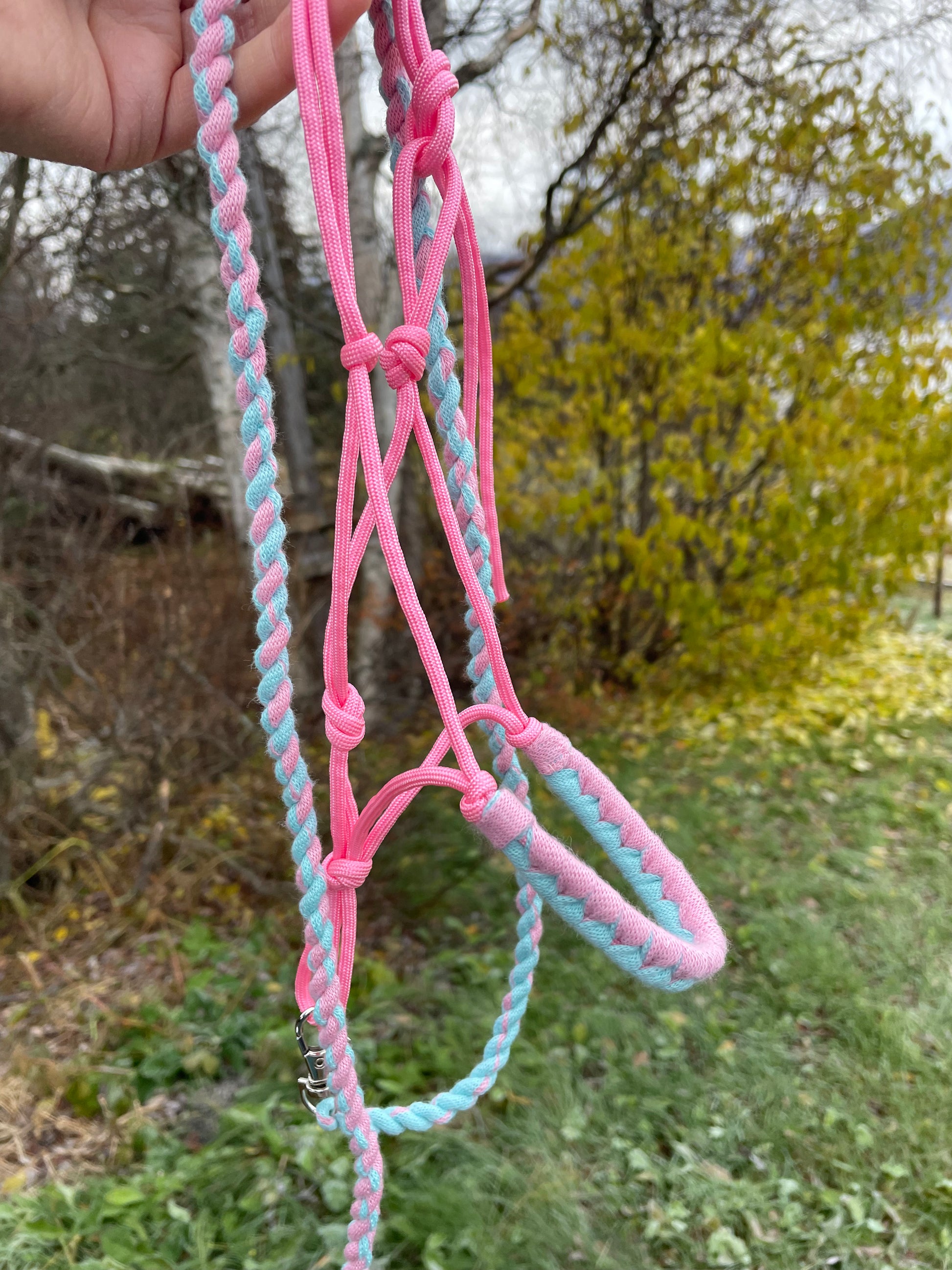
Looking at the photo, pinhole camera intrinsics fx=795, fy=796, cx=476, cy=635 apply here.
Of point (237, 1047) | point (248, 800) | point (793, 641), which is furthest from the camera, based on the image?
point (793, 641)

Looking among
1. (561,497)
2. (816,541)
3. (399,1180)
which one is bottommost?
(399,1180)

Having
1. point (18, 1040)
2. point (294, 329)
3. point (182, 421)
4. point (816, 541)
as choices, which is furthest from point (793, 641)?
point (182, 421)

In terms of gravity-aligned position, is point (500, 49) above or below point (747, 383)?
above

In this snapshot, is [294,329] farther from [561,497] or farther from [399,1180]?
[399,1180]

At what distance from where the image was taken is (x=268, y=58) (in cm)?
65

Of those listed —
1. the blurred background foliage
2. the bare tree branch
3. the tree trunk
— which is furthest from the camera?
the tree trunk

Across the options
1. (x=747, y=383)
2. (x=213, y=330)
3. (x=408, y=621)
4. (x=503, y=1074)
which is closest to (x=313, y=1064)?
(x=408, y=621)

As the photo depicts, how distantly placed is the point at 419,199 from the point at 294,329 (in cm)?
340

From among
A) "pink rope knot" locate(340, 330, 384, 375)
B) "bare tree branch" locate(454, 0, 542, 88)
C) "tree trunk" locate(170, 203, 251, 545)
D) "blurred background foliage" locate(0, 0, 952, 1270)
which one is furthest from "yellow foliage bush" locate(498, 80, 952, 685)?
"pink rope knot" locate(340, 330, 384, 375)

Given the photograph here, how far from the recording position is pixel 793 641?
146 inches

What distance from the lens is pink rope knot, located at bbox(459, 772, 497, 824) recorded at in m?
0.63

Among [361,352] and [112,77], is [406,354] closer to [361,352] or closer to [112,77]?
[361,352]

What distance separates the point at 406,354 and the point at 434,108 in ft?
0.64

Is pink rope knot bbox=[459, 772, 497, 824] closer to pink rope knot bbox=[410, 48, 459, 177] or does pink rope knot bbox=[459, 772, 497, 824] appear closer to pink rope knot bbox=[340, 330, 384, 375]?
pink rope knot bbox=[340, 330, 384, 375]
